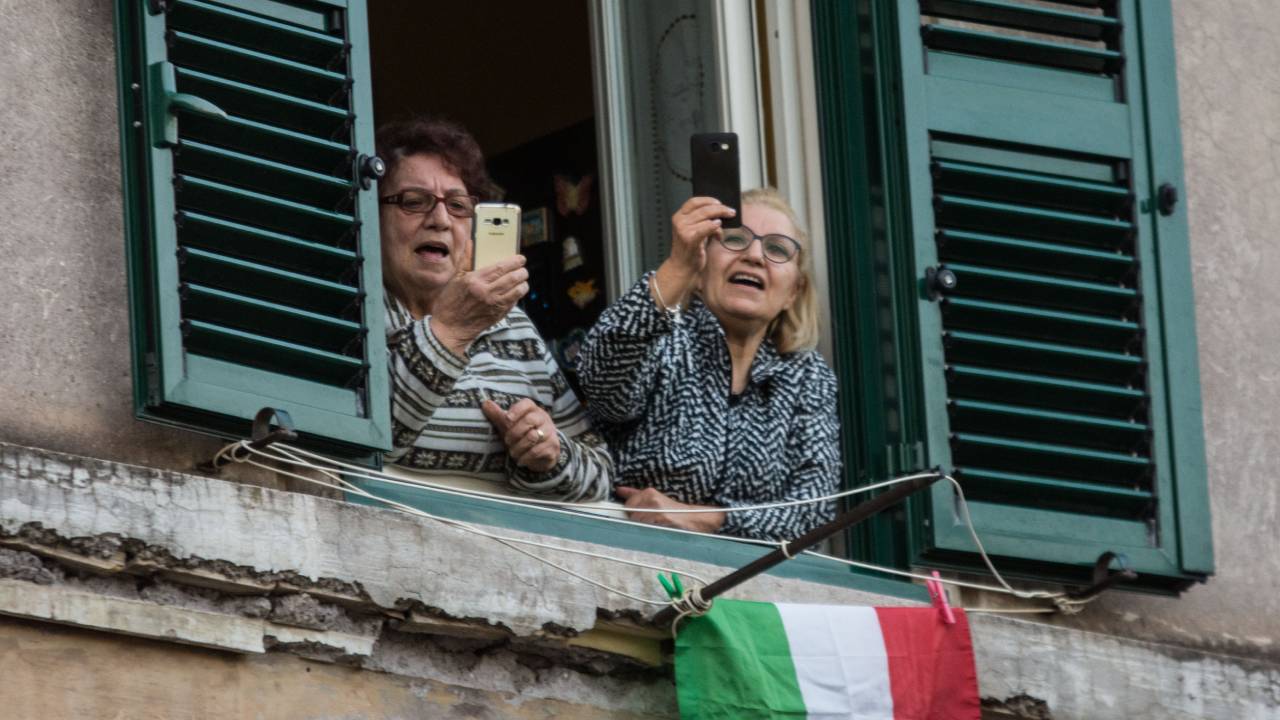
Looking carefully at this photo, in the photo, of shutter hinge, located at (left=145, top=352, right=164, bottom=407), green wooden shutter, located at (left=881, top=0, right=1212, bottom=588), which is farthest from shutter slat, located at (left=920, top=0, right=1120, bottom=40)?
shutter hinge, located at (left=145, top=352, right=164, bottom=407)

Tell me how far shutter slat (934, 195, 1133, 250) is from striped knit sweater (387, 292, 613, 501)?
889 millimetres

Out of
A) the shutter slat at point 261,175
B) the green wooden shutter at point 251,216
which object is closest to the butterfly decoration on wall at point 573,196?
the green wooden shutter at point 251,216

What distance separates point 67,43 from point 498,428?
115 cm

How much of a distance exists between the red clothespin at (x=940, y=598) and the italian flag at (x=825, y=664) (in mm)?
12

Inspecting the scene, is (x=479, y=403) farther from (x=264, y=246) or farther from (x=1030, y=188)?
(x=1030, y=188)

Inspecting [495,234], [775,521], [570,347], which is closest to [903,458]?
[775,521]

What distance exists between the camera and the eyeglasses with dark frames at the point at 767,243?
622cm

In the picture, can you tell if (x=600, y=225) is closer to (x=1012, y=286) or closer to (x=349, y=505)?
(x=1012, y=286)

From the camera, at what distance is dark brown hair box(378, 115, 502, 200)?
20.3 feet

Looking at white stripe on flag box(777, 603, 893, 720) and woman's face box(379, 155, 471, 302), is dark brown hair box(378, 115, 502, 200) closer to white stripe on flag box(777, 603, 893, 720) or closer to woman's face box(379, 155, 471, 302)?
woman's face box(379, 155, 471, 302)

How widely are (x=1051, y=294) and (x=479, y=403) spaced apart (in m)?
1.29

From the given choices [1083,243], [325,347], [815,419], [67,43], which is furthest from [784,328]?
[67,43]

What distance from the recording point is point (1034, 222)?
20.5 feet

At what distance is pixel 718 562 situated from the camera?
5785mm
